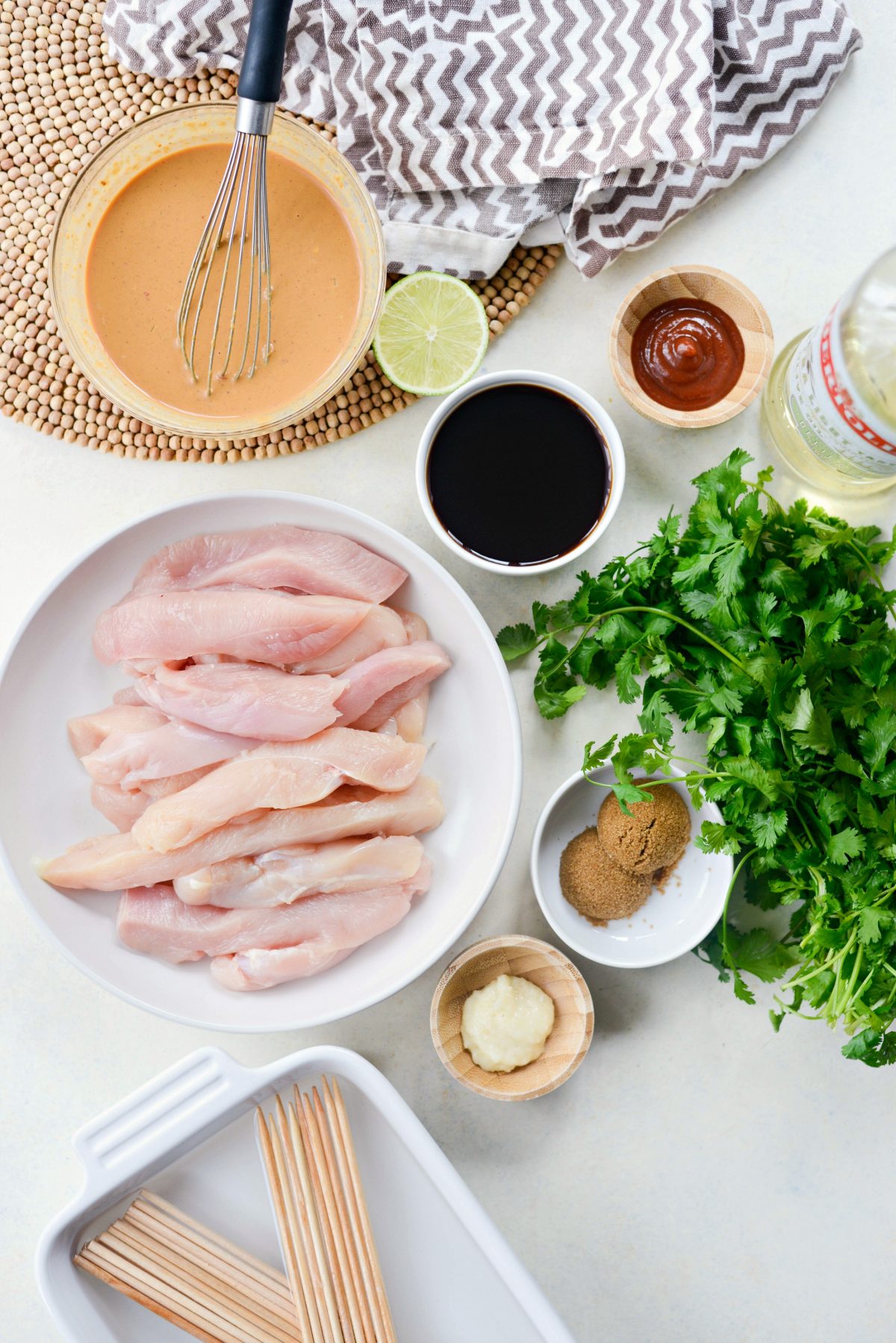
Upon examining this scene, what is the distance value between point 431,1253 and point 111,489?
1.25 metres

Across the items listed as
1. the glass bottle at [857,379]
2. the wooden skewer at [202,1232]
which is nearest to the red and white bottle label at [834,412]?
the glass bottle at [857,379]

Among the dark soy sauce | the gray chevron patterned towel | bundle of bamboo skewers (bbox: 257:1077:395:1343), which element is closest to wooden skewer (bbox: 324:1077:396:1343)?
bundle of bamboo skewers (bbox: 257:1077:395:1343)

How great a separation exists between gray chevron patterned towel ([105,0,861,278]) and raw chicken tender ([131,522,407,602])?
17.9 inches

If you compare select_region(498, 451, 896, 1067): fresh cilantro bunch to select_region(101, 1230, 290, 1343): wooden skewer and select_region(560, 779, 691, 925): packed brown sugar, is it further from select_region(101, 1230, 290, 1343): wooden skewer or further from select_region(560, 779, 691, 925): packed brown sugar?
select_region(101, 1230, 290, 1343): wooden skewer

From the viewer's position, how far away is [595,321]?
1.50 m

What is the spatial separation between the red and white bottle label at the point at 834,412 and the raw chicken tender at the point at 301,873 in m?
0.79

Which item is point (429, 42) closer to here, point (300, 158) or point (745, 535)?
point (300, 158)

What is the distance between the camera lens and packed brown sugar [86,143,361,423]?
136 cm

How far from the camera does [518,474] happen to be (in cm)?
→ 138

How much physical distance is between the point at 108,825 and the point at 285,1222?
62 centimetres

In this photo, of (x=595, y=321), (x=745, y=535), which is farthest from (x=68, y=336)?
(x=745, y=535)

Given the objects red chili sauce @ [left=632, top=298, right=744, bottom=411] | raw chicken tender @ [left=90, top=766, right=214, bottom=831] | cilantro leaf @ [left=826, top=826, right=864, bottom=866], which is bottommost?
raw chicken tender @ [left=90, top=766, right=214, bottom=831]

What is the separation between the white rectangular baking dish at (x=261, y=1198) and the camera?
1.33 metres

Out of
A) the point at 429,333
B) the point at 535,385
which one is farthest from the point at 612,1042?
the point at 429,333
